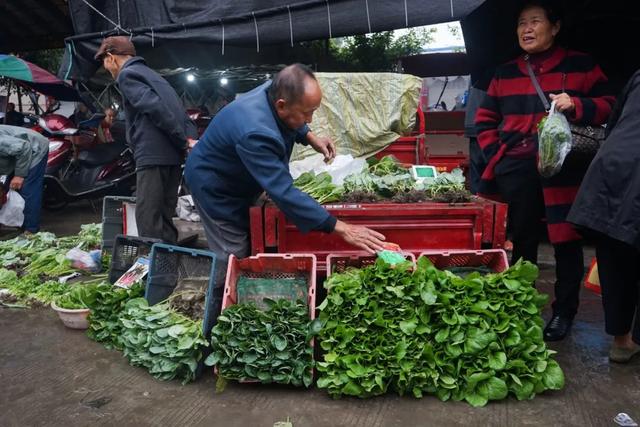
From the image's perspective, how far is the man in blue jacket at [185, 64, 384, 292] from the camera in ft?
8.98

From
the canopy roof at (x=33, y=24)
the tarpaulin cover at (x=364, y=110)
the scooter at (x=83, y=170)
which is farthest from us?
the canopy roof at (x=33, y=24)

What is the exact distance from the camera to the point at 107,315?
346cm

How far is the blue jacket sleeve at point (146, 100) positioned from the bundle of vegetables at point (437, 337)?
2.24 m

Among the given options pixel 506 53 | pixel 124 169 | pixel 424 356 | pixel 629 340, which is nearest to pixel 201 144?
pixel 424 356

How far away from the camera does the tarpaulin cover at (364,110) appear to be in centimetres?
577

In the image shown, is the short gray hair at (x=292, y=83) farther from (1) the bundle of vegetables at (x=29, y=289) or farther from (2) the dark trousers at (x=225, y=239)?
(1) the bundle of vegetables at (x=29, y=289)

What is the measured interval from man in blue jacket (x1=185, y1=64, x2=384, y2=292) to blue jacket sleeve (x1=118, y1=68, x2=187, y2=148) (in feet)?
3.34

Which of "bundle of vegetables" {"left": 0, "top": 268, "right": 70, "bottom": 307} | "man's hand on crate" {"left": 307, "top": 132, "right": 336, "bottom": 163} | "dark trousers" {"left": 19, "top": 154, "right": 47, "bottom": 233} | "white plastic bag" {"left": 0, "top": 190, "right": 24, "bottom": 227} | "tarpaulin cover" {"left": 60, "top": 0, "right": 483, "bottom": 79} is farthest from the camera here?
"tarpaulin cover" {"left": 60, "top": 0, "right": 483, "bottom": 79}

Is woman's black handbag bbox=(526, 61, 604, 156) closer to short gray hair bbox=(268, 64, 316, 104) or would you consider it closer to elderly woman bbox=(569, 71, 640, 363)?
elderly woman bbox=(569, 71, 640, 363)

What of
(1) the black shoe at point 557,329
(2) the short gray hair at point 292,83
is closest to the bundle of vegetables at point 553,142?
(1) the black shoe at point 557,329

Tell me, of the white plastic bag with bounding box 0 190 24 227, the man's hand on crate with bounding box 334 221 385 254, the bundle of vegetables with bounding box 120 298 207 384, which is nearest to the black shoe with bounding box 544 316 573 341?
the man's hand on crate with bounding box 334 221 385 254

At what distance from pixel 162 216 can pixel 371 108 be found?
2711mm

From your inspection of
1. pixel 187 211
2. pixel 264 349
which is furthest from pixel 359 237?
pixel 187 211

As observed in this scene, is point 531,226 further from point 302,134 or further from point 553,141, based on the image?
point 302,134
